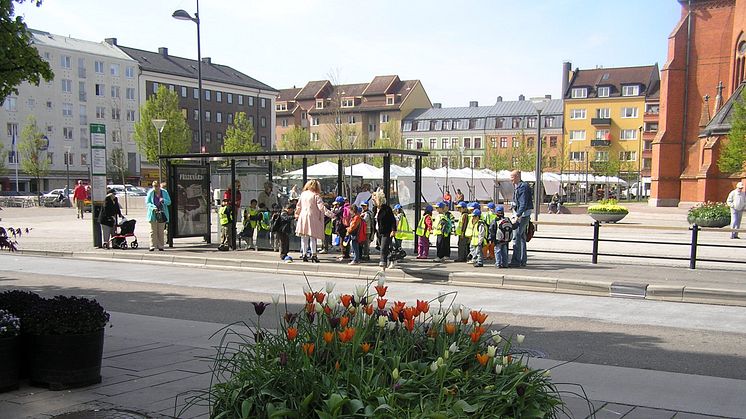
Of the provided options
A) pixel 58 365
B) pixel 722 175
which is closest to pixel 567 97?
pixel 722 175

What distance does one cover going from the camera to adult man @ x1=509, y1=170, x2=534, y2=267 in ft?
44.3

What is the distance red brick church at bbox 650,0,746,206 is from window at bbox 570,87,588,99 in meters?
47.1

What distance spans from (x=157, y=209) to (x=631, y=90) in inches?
3644

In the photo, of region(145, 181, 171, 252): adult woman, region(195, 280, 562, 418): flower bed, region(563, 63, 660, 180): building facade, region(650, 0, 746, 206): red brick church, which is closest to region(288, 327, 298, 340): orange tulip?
region(195, 280, 562, 418): flower bed

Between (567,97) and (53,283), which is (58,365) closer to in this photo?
(53,283)

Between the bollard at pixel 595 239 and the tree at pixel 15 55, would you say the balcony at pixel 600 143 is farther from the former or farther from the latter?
the tree at pixel 15 55

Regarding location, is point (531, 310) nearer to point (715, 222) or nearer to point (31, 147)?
point (715, 222)

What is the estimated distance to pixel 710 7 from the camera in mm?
49531

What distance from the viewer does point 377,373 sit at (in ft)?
11.4

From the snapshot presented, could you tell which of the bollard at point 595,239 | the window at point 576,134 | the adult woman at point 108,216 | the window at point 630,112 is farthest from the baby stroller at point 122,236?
the window at point 630,112

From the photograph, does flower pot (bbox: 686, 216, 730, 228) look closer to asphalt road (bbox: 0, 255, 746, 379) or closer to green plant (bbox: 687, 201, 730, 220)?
green plant (bbox: 687, 201, 730, 220)

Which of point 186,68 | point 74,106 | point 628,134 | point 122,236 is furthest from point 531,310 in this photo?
point 628,134

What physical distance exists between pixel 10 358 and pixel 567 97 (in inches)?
3962

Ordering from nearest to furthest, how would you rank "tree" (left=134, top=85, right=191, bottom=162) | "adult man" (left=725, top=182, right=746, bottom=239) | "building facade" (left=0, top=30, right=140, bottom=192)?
"adult man" (left=725, top=182, right=746, bottom=239)
"tree" (left=134, top=85, right=191, bottom=162)
"building facade" (left=0, top=30, right=140, bottom=192)
